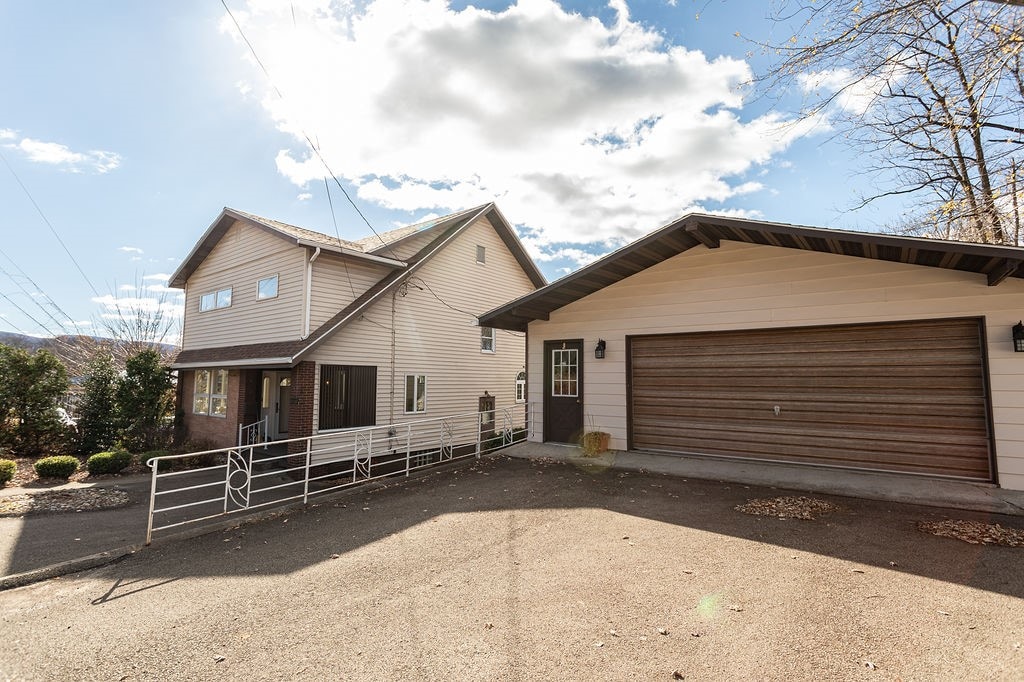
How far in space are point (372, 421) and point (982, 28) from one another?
13.4 meters

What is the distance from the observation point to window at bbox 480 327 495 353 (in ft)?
53.1

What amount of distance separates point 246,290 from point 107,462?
17.9 ft

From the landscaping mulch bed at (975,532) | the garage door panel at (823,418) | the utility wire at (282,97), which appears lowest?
the landscaping mulch bed at (975,532)

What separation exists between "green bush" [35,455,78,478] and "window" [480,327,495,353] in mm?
11059

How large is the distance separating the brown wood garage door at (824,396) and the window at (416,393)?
261 inches

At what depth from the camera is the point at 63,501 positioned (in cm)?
837

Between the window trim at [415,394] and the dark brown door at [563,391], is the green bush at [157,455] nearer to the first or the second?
the window trim at [415,394]

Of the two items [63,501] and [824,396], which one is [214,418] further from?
[824,396]

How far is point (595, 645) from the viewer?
3.17 metres

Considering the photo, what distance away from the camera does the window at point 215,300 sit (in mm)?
14305

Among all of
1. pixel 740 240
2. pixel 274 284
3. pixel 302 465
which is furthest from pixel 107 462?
pixel 740 240

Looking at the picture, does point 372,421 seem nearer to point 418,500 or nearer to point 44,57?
point 418,500

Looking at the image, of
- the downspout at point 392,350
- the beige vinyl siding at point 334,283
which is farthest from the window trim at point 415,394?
the beige vinyl siding at point 334,283

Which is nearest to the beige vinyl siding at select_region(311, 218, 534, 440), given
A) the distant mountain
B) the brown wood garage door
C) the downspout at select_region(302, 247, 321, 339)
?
the downspout at select_region(302, 247, 321, 339)
